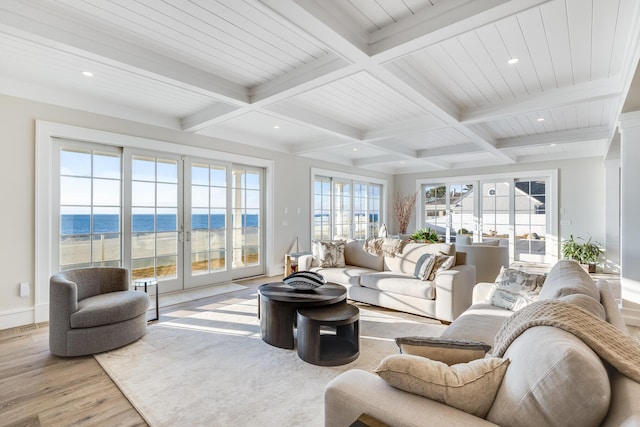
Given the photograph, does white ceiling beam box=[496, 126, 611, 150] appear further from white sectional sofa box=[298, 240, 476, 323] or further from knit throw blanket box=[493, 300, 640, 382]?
knit throw blanket box=[493, 300, 640, 382]

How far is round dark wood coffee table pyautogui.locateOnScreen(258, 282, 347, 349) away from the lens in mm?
2844

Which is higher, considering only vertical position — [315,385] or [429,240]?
[429,240]

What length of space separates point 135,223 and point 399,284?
3542 millimetres

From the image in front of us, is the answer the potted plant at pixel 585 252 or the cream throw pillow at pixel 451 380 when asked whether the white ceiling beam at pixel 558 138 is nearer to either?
the potted plant at pixel 585 252

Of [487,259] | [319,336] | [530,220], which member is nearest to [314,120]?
[319,336]

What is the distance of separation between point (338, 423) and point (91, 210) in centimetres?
407

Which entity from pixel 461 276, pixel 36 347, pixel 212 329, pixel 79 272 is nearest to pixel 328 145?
pixel 461 276

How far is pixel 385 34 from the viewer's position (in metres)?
2.33

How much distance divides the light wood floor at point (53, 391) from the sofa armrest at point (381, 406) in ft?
4.53

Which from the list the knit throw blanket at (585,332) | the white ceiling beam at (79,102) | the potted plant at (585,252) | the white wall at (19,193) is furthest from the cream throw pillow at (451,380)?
the potted plant at (585,252)

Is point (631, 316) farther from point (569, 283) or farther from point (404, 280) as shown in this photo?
point (569, 283)

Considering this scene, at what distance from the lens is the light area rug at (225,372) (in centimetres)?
192

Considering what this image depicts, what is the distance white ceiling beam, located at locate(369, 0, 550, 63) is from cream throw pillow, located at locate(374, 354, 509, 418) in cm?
193

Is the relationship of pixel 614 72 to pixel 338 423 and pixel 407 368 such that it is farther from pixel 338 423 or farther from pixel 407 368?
pixel 338 423
